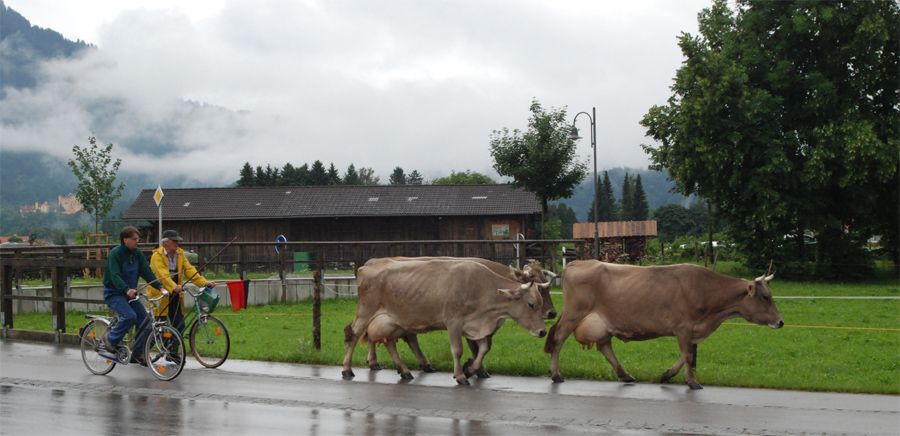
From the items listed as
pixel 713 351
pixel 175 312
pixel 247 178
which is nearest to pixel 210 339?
pixel 175 312

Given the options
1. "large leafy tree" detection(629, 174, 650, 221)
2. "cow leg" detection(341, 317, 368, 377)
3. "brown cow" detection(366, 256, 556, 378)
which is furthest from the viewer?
"large leafy tree" detection(629, 174, 650, 221)

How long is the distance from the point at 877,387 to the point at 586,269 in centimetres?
391

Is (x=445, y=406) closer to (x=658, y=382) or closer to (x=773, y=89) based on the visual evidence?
(x=658, y=382)

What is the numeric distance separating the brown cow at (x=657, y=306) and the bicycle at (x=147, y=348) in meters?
5.02

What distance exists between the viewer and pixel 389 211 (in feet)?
155

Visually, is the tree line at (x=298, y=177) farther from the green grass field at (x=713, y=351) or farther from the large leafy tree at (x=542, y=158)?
the green grass field at (x=713, y=351)

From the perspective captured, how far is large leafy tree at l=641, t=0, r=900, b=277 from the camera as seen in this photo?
103 feet

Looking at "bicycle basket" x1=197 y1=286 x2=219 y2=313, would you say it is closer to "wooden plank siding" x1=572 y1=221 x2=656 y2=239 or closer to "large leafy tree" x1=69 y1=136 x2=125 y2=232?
"large leafy tree" x1=69 y1=136 x2=125 y2=232

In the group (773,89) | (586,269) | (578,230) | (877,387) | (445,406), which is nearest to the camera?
(445,406)

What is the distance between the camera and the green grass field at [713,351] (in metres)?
10.4

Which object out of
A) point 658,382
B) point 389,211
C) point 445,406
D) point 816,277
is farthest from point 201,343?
point 389,211

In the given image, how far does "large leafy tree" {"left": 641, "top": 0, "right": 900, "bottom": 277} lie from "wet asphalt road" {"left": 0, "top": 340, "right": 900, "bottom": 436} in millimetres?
24564

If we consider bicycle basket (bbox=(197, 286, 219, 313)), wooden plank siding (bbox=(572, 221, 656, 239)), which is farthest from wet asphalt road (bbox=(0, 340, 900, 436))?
wooden plank siding (bbox=(572, 221, 656, 239))

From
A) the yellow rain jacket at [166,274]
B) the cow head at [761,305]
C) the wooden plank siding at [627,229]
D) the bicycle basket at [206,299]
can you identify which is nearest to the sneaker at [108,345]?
the yellow rain jacket at [166,274]
